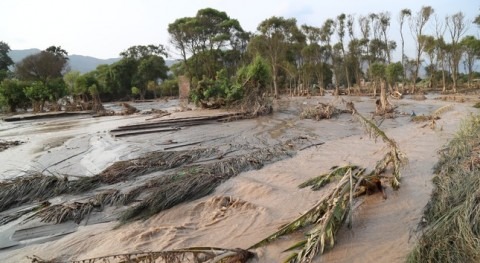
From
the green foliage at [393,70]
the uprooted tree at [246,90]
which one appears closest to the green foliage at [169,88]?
the green foliage at [393,70]

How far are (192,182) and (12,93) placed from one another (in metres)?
34.2

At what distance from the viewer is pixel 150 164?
7535mm

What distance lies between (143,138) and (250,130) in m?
4.08

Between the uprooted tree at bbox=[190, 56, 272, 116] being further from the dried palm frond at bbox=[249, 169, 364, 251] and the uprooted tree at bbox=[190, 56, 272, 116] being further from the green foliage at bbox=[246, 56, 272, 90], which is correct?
the dried palm frond at bbox=[249, 169, 364, 251]

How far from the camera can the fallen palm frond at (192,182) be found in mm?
5102

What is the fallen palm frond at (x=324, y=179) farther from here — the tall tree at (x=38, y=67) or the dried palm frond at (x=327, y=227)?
the tall tree at (x=38, y=67)

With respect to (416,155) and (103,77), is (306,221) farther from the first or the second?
(103,77)

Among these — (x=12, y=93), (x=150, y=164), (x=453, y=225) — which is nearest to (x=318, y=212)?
(x=453, y=225)

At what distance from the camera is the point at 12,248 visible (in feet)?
14.1

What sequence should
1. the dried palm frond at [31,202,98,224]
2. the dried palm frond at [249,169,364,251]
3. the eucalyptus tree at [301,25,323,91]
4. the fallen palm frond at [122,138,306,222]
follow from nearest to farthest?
the dried palm frond at [249,169,364,251] < the dried palm frond at [31,202,98,224] < the fallen palm frond at [122,138,306,222] < the eucalyptus tree at [301,25,323,91]

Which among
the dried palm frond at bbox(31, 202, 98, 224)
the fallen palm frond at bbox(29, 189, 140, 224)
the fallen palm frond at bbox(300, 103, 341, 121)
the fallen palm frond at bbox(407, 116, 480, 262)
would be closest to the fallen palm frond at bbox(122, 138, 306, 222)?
the fallen palm frond at bbox(29, 189, 140, 224)

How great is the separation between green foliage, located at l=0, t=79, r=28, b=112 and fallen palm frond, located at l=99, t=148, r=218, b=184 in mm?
30949

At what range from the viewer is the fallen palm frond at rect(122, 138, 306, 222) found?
5102 millimetres

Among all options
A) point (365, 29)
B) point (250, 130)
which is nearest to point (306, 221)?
point (250, 130)
